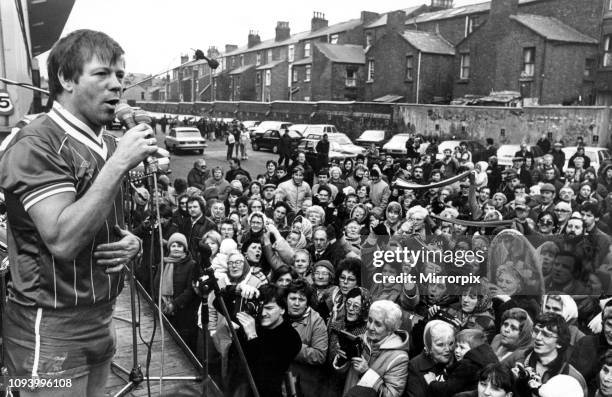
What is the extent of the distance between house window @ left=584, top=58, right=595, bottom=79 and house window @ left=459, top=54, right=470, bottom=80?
643 cm

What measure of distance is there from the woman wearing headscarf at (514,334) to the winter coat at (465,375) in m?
0.32

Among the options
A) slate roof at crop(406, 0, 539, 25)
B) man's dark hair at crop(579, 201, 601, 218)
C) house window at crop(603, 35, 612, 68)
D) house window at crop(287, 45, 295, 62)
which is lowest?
man's dark hair at crop(579, 201, 601, 218)

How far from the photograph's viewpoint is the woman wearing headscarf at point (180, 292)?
16.6 ft

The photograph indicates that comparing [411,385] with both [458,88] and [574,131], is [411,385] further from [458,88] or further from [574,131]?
[458,88]

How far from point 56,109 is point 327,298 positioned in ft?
11.2

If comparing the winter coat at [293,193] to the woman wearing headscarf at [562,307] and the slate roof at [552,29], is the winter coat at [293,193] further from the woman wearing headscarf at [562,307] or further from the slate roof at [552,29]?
the slate roof at [552,29]

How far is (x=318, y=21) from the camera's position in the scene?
166 feet

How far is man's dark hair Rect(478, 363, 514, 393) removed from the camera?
293 cm

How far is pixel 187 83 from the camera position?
238 feet

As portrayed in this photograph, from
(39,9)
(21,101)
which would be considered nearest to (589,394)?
(21,101)

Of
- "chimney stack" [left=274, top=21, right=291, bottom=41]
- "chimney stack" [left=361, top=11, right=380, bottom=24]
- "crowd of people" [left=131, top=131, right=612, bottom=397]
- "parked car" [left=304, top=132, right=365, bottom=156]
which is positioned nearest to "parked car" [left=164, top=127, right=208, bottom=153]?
"parked car" [left=304, top=132, right=365, bottom=156]

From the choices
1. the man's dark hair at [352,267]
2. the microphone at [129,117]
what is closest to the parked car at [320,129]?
the man's dark hair at [352,267]

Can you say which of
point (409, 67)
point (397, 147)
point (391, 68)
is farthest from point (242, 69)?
point (397, 147)

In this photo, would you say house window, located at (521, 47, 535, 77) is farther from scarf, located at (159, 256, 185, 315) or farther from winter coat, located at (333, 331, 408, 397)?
winter coat, located at (333, 331, 408, 397)
